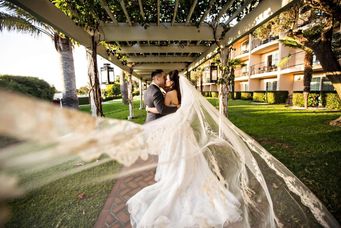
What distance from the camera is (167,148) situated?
3.04 m

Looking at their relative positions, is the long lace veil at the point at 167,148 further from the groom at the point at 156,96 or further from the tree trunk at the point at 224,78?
the tree trunk at the point at 224,78

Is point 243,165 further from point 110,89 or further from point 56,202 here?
point 110,89

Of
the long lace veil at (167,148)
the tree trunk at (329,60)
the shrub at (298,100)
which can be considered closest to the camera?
the long lace veil at (167,148)

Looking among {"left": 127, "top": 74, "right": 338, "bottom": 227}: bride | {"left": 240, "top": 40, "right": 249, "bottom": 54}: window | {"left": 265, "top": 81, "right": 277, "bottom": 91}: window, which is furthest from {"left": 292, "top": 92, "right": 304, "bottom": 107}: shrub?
{"left": 240, "top": 40, "right": 249, "bottom": 54}: window

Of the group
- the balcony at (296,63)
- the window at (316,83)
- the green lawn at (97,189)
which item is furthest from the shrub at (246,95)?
the green lawn at (97,189)

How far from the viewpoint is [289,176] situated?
2.41m

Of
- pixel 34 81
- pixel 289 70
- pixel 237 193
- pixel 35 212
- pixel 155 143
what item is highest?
pixel 289 70

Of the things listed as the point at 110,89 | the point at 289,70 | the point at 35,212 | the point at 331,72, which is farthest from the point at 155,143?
the point at 110,89

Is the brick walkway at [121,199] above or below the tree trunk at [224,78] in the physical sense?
below

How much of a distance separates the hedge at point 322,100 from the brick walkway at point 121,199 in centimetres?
1366

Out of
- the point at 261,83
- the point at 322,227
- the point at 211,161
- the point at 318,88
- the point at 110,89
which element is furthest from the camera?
the point at 110,89

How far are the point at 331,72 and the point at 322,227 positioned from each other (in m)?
6.63

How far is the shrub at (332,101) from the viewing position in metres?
11.6

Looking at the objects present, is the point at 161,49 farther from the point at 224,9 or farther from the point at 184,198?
the point at 184,198
